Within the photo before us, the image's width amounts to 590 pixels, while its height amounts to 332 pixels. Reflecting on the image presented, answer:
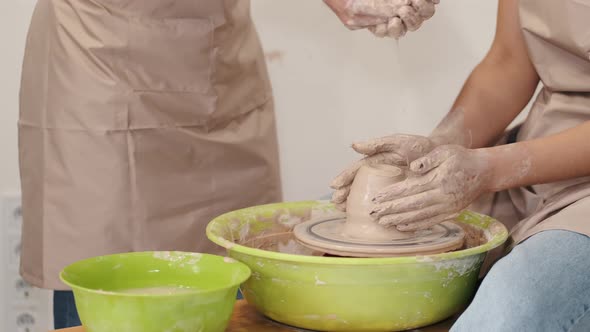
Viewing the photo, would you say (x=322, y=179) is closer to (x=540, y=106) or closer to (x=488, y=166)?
(x=540, y=106)

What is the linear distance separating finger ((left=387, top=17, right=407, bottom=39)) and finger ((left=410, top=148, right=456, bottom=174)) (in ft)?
1.01

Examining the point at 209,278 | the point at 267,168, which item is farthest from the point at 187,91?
the point at 209,278

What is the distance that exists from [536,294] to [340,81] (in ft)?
6.21

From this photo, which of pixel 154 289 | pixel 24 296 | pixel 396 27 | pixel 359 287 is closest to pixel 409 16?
pixel 396 27

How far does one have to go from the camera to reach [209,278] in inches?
47.1

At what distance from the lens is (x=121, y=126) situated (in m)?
1.79

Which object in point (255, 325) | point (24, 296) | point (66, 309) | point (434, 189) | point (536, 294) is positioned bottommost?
point (24, 296)

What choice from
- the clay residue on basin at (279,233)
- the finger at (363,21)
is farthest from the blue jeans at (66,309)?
the finger at (363,21)

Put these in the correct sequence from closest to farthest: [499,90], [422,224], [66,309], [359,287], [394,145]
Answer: [359,287] < [422,224] < [394,145] < [499,90] < [66,309]

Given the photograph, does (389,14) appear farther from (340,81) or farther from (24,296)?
(24,296)

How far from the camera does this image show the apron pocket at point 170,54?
5.91 ft

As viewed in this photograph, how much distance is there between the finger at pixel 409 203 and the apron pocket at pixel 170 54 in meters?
0.81

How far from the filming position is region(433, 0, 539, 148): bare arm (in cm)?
164

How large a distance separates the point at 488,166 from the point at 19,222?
1.87 m
